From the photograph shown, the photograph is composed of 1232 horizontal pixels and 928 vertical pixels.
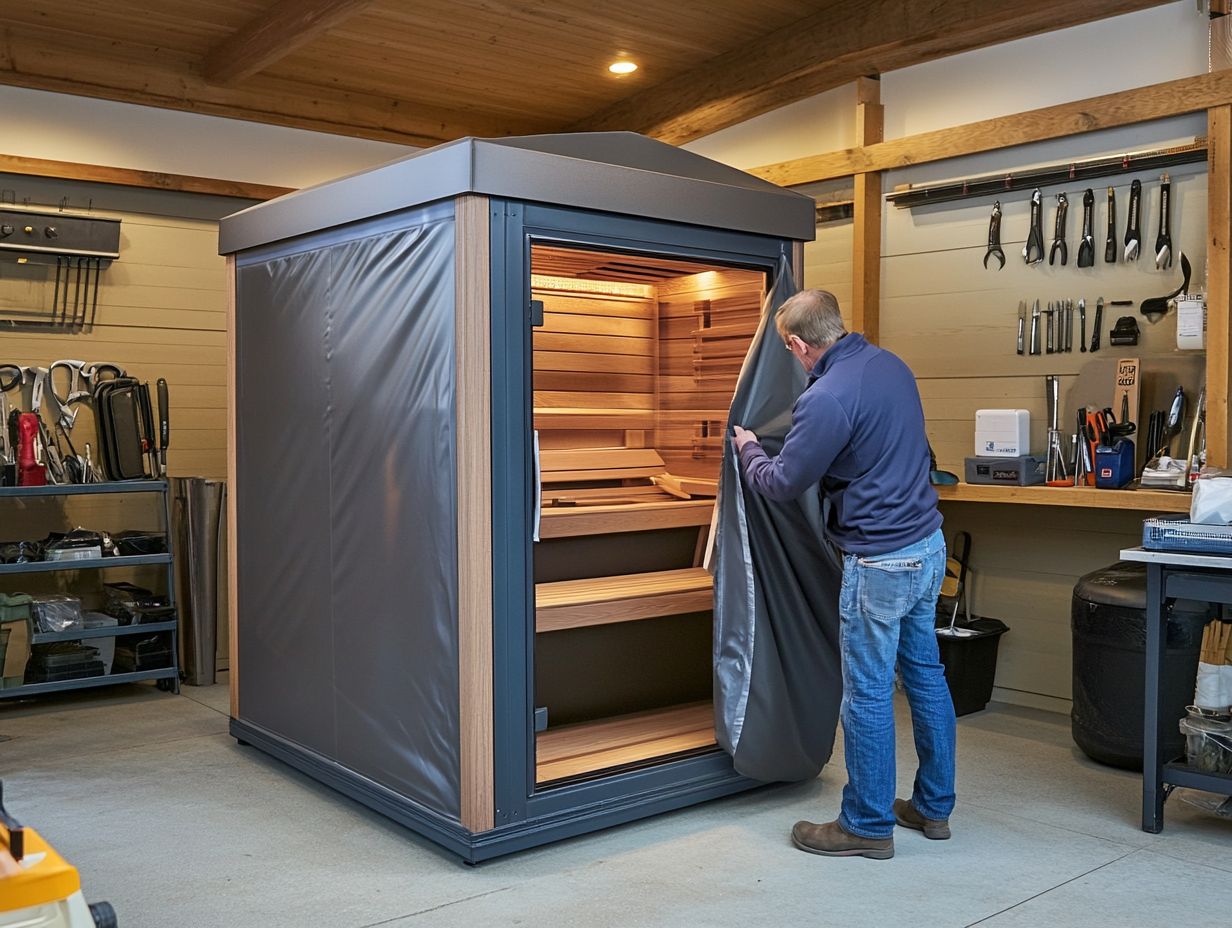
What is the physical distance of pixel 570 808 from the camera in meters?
3.70

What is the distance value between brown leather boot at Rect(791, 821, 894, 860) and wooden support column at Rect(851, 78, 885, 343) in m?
2.79

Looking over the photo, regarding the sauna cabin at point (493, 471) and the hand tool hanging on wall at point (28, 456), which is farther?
the hand tool hanging on wall at point (28, 456)

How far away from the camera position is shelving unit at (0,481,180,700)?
17.8 ft

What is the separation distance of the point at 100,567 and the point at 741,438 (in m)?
3.50

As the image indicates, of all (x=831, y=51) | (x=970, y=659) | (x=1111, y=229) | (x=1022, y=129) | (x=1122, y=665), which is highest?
(x=831, y=51)

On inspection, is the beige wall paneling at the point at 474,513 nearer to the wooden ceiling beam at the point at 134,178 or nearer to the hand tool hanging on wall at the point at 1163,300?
the hand tool hanging on wall at the point at 1163,300

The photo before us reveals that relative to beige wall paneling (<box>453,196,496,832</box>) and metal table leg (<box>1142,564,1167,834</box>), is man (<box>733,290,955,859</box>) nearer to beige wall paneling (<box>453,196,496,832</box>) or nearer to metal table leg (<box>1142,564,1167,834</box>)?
metal table leg (<box>1142,564,1167,834</box>)

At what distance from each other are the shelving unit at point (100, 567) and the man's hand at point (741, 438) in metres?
3.24

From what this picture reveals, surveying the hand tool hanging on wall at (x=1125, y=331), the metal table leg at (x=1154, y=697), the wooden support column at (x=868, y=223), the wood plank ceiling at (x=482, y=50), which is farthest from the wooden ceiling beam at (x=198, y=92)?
the metal table leg at (x=1154, y=697)

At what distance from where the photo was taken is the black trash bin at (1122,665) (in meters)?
4.39

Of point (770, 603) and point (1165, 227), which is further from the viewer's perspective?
point (1165, 227)

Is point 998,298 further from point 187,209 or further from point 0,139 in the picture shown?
point 0,139

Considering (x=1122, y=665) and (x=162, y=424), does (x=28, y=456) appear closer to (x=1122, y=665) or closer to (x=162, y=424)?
(x=162, y=424)

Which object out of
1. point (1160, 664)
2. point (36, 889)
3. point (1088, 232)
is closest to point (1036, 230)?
point (1088, 232)
